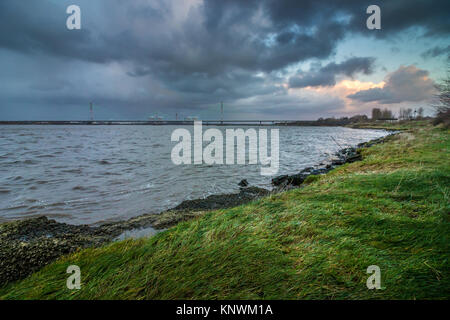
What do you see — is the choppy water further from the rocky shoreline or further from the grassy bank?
the grassy bank

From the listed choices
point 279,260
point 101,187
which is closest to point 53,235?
point 279,260

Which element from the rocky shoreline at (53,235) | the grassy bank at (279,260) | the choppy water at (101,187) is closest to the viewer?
the grassy bank at (279,260)

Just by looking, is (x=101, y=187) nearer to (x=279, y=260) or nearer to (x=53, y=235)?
(x=53, y=235)

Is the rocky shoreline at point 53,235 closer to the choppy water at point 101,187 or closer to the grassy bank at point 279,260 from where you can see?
the grassy bank at point 279,260

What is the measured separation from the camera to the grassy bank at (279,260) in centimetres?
206

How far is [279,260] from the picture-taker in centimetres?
250

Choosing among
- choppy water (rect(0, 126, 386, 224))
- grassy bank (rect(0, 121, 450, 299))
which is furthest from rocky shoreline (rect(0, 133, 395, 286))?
choppy water (rect(0, 126, 386, 224))

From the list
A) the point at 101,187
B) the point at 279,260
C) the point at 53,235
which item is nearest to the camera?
the point at 279,260

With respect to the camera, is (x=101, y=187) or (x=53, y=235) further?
(x=101, y=187)

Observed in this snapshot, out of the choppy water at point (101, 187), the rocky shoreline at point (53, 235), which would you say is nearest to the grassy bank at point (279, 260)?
the rocky shoreline at point (53, 235)

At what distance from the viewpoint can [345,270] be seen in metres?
2.34

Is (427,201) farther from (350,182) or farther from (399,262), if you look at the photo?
(399,262)
